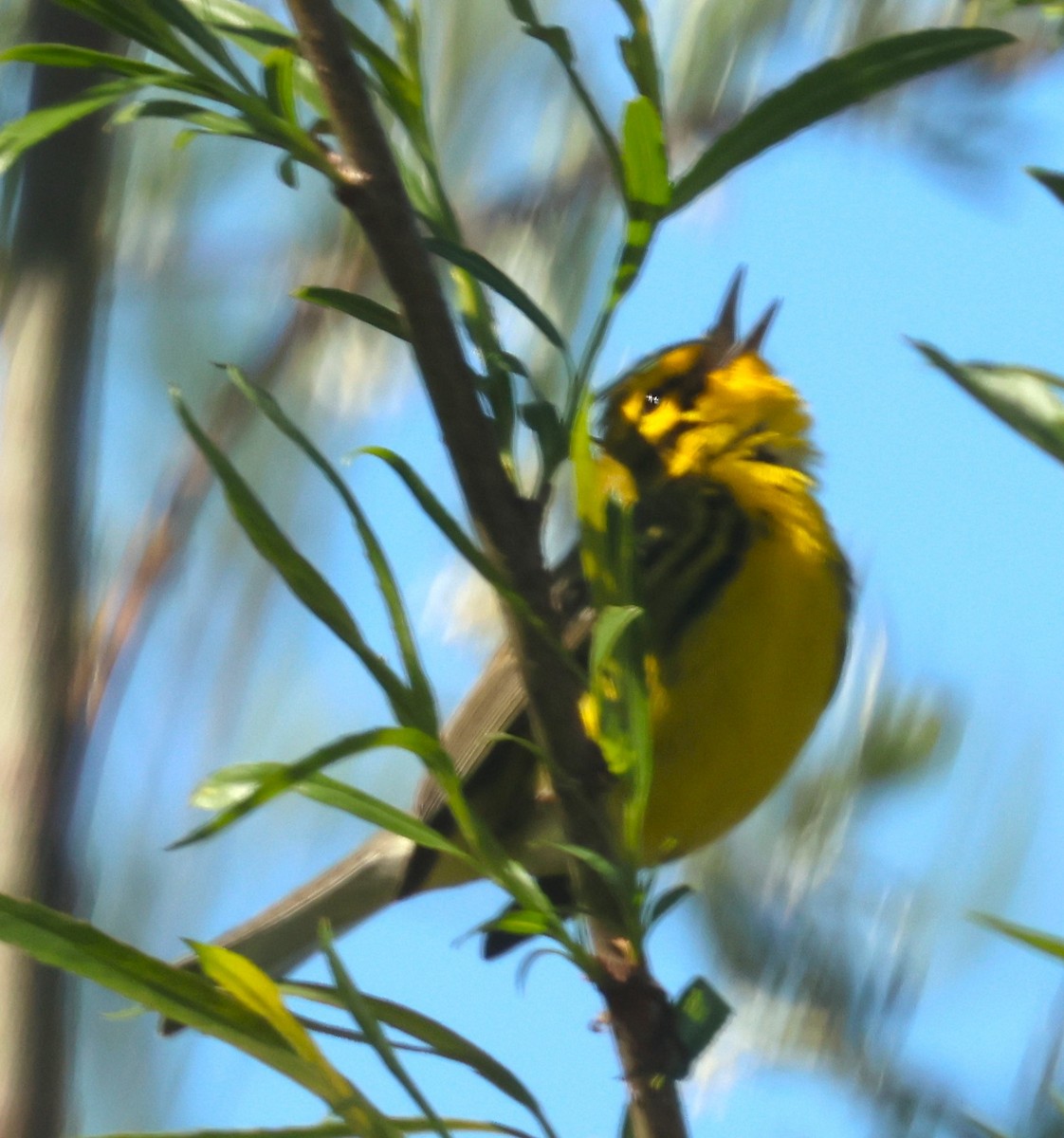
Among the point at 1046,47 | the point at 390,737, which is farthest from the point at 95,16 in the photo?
the point at 1046,47

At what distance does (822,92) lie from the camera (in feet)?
2.59

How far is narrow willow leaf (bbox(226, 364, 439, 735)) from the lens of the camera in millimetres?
700

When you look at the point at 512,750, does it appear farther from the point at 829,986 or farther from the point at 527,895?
the point at 527,895

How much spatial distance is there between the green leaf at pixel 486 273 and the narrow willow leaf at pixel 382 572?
5.1 inches

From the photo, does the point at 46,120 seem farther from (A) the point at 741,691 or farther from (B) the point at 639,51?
(A) the point at 741,691

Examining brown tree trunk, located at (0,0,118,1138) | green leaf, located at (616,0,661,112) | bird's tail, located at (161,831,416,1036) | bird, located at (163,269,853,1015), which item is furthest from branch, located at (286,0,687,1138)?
bird's tail, located at (161,831,416,1036)

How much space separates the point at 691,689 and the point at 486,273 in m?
1.01

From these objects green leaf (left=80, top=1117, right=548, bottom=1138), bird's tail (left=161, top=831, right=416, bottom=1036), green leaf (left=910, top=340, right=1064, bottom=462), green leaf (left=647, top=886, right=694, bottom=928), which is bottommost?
bird's tail (left=161, top=831, right=416, bottom=1036)

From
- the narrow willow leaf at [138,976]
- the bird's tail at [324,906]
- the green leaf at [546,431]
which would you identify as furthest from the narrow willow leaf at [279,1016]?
the bird's tail at [324,906]

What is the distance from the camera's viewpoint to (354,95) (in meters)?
0.71

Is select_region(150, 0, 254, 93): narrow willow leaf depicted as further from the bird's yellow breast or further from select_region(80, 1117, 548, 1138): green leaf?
the bird's yellow breast

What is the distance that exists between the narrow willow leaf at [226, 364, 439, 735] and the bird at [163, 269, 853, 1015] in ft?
2.94

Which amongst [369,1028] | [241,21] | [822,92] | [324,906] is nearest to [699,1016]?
[369,1028]

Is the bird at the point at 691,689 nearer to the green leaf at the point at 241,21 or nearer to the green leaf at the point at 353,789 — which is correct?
the green leaf at the point at 241,21
